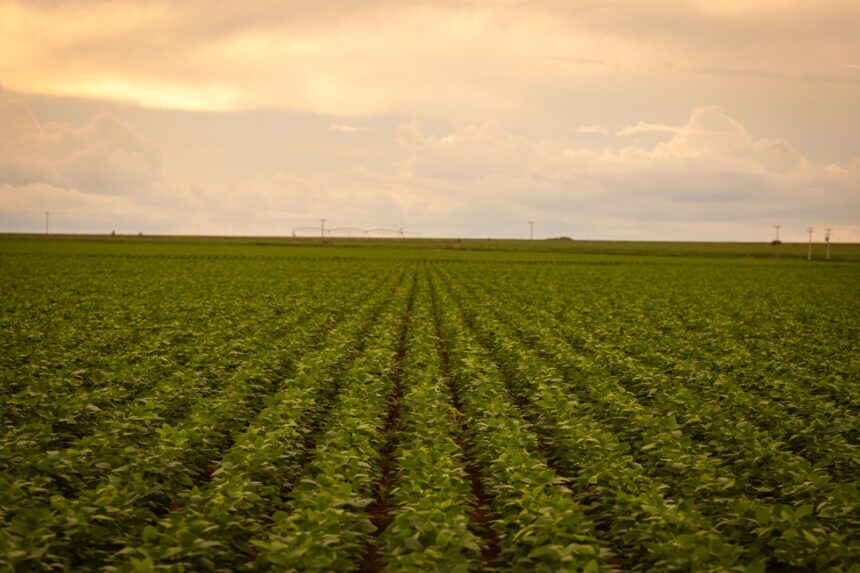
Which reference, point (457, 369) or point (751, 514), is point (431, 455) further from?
point (457, 369)

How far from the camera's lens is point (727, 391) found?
49.2 ft

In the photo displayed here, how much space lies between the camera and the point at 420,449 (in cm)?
961

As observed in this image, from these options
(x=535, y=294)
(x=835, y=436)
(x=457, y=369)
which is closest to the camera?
(x=835, y=436)

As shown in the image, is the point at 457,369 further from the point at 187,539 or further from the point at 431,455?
the point at 187,539

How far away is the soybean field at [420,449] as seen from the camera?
271 inches

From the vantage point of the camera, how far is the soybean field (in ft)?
22.6

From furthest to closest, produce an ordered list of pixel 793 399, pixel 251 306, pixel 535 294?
1. pixel 535 294
2. pixel 251 306
3. pixel 793 399

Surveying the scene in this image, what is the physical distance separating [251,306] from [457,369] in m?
17.1

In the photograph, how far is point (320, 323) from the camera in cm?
2603

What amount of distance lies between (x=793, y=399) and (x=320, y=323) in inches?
661

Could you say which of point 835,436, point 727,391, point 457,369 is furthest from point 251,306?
point 835,436

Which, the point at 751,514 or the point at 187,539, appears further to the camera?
the point at 751,514

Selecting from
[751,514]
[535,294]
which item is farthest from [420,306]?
[751,514]

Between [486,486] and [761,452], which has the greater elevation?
[761,452]
